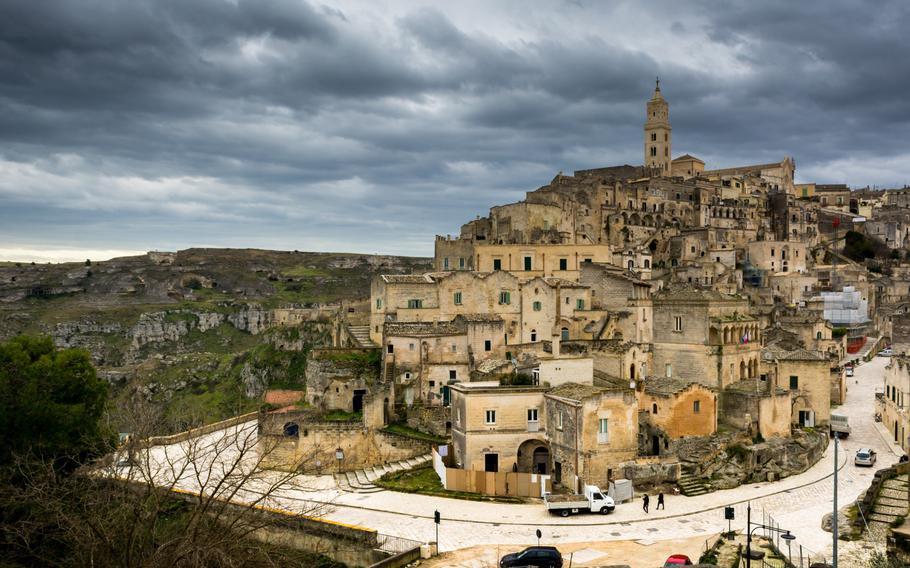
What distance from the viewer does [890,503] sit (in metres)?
27.5

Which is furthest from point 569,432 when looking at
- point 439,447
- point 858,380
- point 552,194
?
point 552,194

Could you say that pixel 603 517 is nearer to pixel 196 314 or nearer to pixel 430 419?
pixel 430 419

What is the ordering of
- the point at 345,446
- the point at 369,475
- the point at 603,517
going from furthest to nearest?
the point at 345,446 < the point at 369,475 < the point at 603,517

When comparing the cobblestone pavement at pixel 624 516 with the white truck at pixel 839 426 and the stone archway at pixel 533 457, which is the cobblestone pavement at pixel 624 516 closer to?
the stone archway at pixel 533 457

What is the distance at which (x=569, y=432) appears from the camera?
36.0 meters

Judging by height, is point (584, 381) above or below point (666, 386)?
above

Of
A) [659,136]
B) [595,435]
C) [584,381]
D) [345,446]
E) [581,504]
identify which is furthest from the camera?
[659,136]

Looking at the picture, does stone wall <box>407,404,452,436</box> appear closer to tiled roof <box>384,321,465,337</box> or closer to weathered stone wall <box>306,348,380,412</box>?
weathered stone wall <box>306,348,380,412</box>

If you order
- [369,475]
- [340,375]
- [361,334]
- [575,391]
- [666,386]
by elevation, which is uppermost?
[361,334]

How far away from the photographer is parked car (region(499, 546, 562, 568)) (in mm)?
25016

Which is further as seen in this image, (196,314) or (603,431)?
(196,314)

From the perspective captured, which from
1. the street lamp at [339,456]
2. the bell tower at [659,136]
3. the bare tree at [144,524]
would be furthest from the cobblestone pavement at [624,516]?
the bell tower at [659,136]

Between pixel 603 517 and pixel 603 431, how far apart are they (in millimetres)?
4631

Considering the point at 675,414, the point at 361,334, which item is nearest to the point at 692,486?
the point at 675,414
